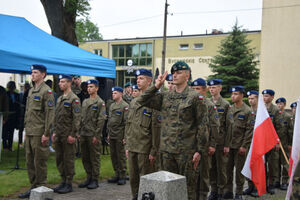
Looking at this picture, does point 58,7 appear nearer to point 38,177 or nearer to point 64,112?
point 64,112

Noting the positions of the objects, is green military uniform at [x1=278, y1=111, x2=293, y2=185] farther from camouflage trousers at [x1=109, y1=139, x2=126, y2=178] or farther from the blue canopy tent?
the blue canopy tent

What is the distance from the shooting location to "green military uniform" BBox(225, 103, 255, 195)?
6.62 meters

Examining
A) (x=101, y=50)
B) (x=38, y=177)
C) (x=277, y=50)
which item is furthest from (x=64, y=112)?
(x=101, y=50)

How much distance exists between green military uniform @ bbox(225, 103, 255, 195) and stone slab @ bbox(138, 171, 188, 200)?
11.8ft

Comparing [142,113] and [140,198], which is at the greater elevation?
[142,113]

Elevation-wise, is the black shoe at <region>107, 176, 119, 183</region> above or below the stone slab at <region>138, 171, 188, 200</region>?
below

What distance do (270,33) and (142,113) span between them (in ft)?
61.8

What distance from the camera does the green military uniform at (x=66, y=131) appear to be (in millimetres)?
6555

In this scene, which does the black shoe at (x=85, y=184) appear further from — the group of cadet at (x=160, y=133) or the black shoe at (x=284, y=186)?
the black shoe at (x=284, y=186)

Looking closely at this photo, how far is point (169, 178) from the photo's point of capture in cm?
319

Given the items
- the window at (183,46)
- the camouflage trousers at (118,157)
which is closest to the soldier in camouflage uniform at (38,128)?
→ the camouflage trousers at (118,157)

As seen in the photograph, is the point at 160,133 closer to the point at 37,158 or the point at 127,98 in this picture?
the point at 37,158

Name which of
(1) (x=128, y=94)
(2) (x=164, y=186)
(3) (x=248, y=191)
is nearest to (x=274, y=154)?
(3) (x=248, y=191)

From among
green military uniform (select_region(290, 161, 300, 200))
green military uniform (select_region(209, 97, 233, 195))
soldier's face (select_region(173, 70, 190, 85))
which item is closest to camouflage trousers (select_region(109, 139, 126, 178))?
green military uniform (select_region(209, 97, 233, 195))
